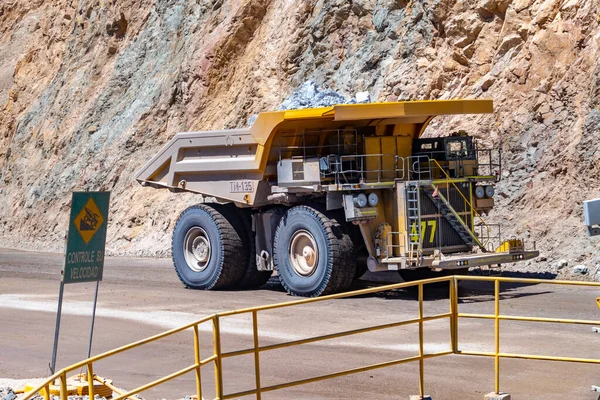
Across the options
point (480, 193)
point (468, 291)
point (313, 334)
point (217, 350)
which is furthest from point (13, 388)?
point (480, 193)

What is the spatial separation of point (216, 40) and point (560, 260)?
14638mm

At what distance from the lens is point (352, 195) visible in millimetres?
15445

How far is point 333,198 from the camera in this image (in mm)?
15750

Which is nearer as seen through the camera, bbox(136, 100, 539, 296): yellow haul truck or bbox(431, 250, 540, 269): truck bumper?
bbox(431, 250, 540, 269): truck bumper

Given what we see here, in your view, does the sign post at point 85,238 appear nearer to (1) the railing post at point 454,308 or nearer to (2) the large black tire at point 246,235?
(1) the railing post at point 454,308

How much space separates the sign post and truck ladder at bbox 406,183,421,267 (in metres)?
5.87

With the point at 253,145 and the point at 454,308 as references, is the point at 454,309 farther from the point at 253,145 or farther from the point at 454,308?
the point at 253,145

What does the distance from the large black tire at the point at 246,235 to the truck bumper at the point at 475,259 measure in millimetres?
3671

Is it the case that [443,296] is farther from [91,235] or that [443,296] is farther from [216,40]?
[216,40]

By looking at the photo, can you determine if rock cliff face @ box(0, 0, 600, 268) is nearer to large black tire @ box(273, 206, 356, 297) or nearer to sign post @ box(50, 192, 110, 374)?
large black tire @ box(273, 206, 356, 297)

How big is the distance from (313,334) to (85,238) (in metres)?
3.52

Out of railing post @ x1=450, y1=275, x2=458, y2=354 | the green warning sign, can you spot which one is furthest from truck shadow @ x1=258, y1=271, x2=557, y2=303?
the green warning sign

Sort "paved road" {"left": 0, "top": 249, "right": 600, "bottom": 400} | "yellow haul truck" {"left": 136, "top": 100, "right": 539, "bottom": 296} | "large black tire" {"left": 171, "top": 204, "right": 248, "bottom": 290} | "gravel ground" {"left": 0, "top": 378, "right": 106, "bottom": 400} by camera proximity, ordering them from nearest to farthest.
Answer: "gravel ground" {"left": 0, "top": 378, "right": 106, "bottom": 400} < "paved road" {"left": 0, "top": 249, "right": 600, "bottom": 400} < "yellow haul truck" {"left": 136, "top": 100, "right": 539, "bottom": 296} < "large black tire" {"left": 171, "top": 204, "right": 248, "bottom": 290}

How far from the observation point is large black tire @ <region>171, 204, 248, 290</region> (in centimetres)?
1736
